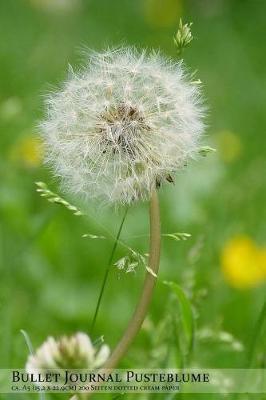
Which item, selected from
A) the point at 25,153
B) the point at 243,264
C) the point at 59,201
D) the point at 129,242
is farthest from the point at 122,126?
the point at 25,153

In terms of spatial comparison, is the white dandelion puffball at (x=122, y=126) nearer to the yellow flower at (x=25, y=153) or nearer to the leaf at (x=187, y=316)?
the leaf at (x=187, y=316)

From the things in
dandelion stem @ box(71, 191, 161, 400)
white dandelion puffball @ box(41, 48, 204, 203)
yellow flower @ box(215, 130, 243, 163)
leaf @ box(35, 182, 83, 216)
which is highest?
yellow flower @ box(215, 130, 243, 163)

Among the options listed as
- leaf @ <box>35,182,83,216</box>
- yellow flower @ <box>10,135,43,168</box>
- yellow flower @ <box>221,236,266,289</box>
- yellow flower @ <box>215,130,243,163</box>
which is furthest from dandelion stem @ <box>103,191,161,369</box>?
yellow flower @ <box>215,130,243,163</box>

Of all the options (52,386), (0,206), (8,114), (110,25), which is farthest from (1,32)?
(52,386)

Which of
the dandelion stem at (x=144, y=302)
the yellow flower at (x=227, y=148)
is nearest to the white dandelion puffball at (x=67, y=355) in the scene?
the dandelion stem at (x=144, y=302)

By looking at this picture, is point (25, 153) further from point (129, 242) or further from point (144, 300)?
point (144, 300)

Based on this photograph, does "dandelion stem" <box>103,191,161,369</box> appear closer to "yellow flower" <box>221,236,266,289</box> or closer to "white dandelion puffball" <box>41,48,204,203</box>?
"white dandelion puffball" <box>41,48,204,203</box>
